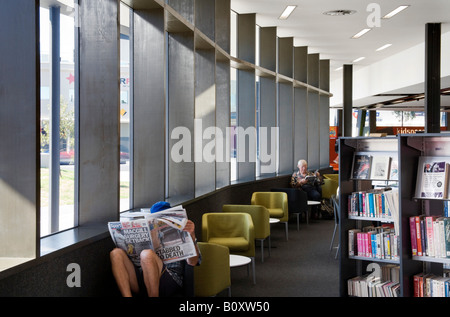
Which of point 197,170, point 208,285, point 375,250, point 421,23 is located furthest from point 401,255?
point 421,23

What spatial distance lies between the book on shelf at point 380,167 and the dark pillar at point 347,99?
13.6m

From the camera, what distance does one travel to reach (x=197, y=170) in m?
9.10

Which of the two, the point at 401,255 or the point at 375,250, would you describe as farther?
the point at 375,250

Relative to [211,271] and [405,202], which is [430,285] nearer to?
[405,202]

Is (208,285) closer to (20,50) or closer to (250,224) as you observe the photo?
(250,224)

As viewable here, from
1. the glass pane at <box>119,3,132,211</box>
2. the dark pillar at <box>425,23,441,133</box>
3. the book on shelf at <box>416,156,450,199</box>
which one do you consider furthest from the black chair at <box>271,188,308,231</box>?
the book on shelf at <box>416,156,450,199</box>

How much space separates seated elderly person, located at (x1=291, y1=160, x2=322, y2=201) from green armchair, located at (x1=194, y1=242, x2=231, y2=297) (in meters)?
7.27

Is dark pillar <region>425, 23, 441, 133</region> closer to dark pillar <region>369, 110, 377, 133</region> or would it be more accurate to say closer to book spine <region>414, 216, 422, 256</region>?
book spine <region>414, 216, 422, 256</region>

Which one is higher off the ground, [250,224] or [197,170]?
[197,170]

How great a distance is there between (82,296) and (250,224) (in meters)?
3.20

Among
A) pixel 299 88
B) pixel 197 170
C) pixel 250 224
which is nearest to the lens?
pixel 250 224

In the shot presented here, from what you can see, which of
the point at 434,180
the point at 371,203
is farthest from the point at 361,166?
the point at 434,180

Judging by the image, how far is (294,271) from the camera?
7500 millimetres

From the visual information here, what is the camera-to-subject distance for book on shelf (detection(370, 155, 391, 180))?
18.2 ft
